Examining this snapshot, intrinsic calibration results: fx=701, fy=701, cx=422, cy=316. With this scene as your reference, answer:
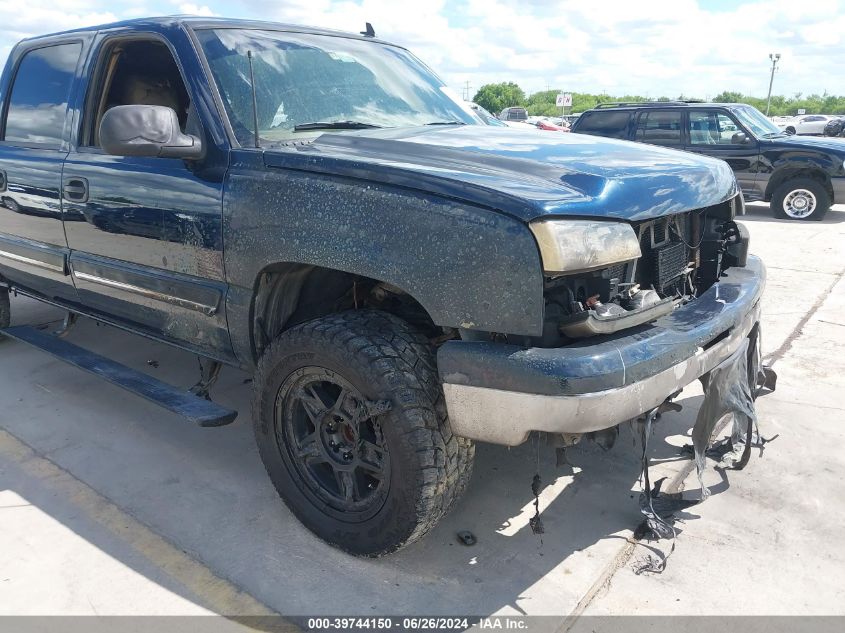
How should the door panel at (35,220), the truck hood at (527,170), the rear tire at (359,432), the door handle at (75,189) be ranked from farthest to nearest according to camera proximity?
the door panel at (35,220), the door handle at (75,189), the rear tire at (359,432), the truck hood at (527,170)

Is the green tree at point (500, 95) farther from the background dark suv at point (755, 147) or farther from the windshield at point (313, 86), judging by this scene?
the windshield at point (313, 86)

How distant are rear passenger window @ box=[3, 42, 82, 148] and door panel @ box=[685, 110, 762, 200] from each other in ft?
29.3

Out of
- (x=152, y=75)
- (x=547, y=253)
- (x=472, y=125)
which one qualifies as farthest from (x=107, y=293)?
(x=547, y=253)

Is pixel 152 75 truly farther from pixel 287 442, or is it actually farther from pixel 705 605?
pixel 705 605

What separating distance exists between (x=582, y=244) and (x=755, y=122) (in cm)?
1011

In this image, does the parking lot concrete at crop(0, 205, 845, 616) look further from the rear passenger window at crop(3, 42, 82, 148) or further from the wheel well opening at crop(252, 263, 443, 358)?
the rear passenger window at crop(3, 42, 82, 148)

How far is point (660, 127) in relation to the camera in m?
10.8

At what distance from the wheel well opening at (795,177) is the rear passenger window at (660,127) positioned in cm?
147

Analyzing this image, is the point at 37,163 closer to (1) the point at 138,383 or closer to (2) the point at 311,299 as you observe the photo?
(1) the point at 138,383

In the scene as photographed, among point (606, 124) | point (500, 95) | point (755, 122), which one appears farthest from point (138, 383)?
point (500, 95)

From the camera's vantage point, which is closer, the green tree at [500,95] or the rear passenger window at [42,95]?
the rear passenger window at [42,95]

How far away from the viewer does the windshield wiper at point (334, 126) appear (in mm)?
2980

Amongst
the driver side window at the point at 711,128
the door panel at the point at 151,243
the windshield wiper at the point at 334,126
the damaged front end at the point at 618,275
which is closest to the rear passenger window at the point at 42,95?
the door panel at the point at 151,243

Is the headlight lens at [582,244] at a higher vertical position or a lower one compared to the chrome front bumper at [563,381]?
higher
